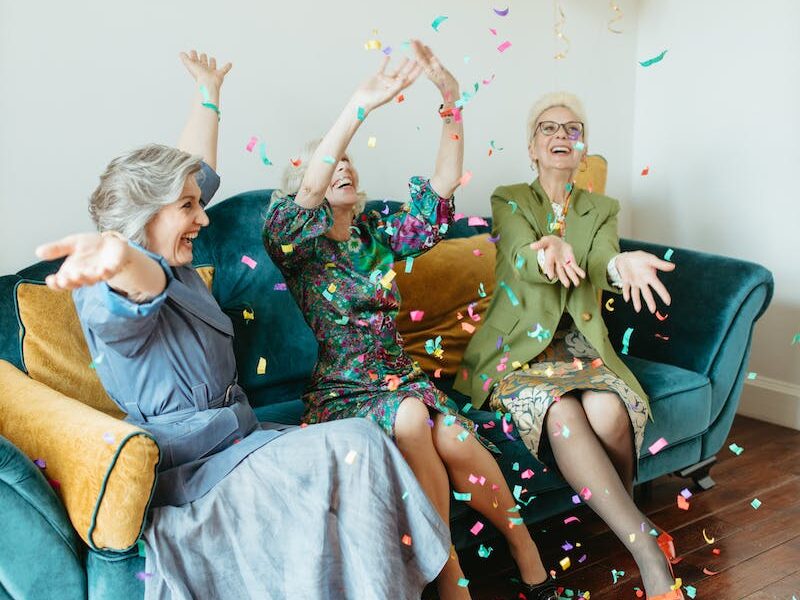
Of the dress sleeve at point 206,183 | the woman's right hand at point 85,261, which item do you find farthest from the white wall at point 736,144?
the woman's right hand at point 85,261

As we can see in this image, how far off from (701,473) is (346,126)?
1756 mm

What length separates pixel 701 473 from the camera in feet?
9.82

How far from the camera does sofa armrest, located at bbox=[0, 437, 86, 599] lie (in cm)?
163

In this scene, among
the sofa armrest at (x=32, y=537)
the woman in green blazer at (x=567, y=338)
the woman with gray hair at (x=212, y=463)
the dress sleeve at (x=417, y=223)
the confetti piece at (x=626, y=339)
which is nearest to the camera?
the sofa armrest at (x=32, y=537)

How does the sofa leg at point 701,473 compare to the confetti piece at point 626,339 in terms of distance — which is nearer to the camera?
the sofa leg at point 701,473

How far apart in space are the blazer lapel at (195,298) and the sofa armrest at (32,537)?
458mm

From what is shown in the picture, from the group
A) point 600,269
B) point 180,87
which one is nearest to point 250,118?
point 180,87

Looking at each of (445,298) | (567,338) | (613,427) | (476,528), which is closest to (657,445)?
(613,427)

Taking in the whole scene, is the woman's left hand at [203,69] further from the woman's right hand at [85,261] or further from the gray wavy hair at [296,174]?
the woman's right hand at [85,261]

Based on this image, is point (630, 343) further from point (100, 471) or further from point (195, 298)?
point (100, 471)

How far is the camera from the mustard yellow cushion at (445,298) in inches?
112

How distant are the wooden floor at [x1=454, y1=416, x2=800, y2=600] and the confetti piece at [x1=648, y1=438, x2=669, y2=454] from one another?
11.4 inches

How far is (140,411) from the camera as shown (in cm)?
192

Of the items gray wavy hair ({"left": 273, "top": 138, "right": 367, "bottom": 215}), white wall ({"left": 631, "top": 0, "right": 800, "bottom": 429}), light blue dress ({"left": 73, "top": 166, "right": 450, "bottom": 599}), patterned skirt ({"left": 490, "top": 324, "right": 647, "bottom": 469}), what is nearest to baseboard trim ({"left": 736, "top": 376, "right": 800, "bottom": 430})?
white wall ({"left": 631, "top": 0, "right": 800, "bottom": 429})
